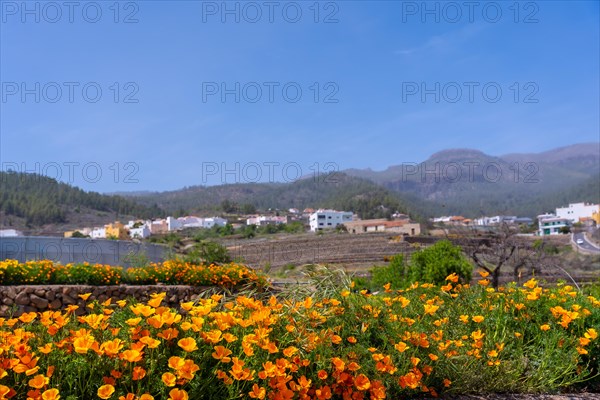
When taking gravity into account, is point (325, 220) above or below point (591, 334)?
below

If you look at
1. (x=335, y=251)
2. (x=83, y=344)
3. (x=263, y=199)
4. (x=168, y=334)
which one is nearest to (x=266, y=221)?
(x=335, y=251)

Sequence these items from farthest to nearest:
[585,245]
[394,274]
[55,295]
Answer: [585,245] → [394,274] → [55,295]

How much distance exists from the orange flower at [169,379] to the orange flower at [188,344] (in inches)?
5.9

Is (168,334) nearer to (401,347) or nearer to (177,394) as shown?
(177,394)

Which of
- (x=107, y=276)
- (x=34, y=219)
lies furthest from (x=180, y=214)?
(x=107, y=276)

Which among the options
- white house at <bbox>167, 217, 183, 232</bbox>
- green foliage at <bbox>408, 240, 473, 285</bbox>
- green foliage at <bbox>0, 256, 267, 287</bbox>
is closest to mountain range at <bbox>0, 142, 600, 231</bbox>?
white house at <bbox>167, 217, 183, 232</bbox>

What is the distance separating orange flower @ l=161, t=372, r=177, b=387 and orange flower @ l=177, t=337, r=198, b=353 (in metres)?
0.15

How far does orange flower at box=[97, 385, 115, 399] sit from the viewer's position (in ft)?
7.41

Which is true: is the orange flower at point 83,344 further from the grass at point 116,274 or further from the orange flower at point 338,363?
the grass at point 116,274

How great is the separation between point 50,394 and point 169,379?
47 centimetres

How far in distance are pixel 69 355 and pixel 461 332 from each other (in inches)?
110

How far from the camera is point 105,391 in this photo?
7.50ft

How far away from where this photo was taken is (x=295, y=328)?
3242mm

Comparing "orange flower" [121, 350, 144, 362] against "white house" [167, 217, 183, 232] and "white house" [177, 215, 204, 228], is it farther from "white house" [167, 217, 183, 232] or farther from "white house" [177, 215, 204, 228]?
"white house" [177, 215, 204, 228]
